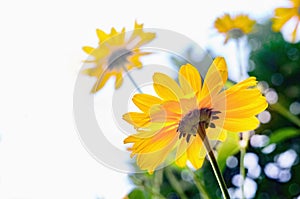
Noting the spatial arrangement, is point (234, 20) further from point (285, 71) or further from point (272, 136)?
point (272, 136)

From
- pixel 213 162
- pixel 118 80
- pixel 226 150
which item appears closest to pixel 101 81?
pixel 118 80

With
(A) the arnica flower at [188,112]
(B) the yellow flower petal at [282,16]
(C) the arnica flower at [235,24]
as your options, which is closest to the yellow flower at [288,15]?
(B) the yellow flower petal at [282,16]

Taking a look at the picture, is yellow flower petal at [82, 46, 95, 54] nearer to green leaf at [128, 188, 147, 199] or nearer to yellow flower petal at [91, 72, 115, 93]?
yellow flower petal at [91, 72, 115, 93]

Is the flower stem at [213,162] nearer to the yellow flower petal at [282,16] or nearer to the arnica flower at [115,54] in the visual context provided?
the arnica flower at [115,54]

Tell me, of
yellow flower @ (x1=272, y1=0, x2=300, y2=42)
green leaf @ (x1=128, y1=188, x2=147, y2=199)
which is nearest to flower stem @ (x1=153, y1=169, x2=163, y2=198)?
green leaf @ (x1=128, y1=188, x2=147, y2=199)

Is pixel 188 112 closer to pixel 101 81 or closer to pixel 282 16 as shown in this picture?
pixel 101 81
